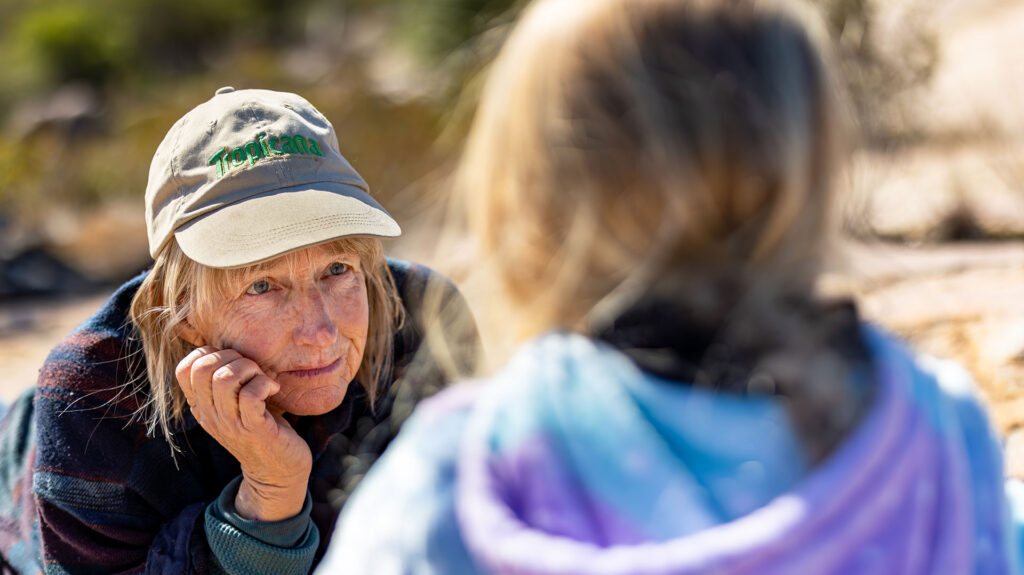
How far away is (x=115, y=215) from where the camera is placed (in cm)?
839

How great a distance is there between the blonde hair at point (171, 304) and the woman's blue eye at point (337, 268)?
3 centimetres

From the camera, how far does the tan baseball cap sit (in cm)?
146

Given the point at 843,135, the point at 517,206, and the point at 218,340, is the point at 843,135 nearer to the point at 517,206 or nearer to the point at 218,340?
the point at 517,206

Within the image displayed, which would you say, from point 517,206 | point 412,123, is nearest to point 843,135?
point 517,206

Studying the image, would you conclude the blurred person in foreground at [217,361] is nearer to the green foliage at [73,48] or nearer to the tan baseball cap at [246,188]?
the tan baseball cap at [246,188]

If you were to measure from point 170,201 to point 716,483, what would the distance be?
3.33 ft

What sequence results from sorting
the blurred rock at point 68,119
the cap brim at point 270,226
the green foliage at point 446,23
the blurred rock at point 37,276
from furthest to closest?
the blurred rock at point 68,119, the green foliage at point 446,23, the blurred rock at point 37,276, the cap brim at point 270,226

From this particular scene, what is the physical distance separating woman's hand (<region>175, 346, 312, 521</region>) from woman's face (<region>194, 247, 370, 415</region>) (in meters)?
0.04

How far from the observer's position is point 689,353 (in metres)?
1.01

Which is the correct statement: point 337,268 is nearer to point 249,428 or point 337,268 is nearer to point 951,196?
point 249,428

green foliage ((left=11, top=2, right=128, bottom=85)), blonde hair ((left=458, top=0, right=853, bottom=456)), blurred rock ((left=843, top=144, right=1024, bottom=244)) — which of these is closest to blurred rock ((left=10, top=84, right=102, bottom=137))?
green foliage ((left=11, top=2, right=128, bottom=85))

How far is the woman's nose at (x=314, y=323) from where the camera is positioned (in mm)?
1538

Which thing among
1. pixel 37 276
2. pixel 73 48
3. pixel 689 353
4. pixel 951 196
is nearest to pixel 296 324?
pixel 689 353

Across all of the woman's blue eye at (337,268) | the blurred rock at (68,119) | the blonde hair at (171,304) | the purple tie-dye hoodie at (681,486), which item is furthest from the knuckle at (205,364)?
the blurred rock at (68,119)
